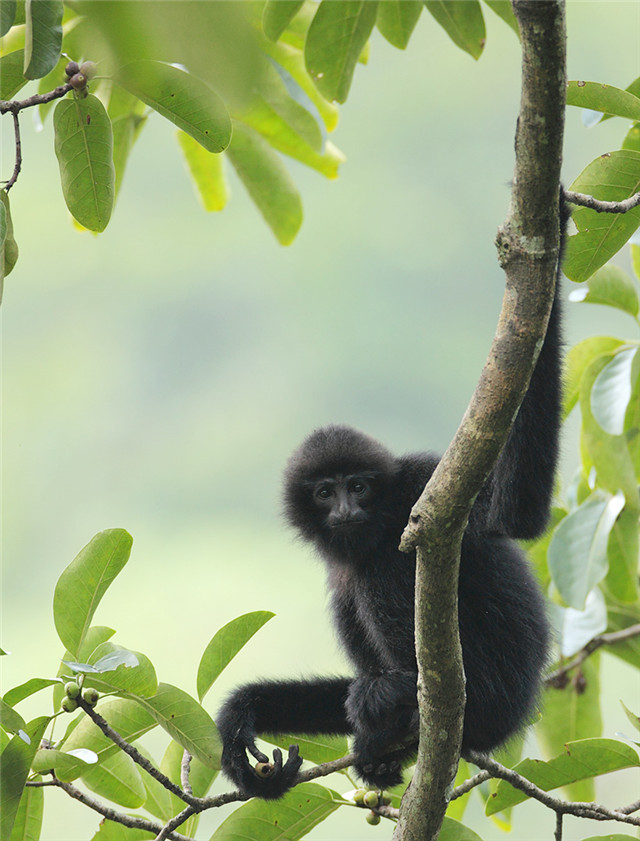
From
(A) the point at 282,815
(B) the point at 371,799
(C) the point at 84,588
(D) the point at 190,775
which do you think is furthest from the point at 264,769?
(C) the point at 84,588

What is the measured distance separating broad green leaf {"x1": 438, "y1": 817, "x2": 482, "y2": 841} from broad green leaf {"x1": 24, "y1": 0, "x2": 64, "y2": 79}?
2.65 m

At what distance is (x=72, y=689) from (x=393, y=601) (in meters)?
1.42

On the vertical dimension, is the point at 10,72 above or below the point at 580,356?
above

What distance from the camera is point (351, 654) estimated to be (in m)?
4.60

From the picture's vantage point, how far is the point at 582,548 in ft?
13.6

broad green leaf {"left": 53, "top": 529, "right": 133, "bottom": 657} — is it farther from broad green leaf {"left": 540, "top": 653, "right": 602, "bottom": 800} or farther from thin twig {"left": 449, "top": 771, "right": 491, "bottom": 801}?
broad green leaf {"left": 540, "top": 653, "right": 602, "bottom": 800}

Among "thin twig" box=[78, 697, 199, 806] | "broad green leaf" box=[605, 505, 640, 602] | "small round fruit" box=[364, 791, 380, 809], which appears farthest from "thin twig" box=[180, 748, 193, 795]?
"broad green leaf" box=[605, 505, 640, 602]

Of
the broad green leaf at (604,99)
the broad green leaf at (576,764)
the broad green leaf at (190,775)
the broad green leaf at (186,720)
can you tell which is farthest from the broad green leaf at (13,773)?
the broad green leaf at (604,99)

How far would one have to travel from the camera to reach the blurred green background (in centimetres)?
1742

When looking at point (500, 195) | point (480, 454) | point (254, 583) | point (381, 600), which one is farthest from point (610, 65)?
point (480, 454)

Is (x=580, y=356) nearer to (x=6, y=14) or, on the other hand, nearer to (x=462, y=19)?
(x=462, y=19)

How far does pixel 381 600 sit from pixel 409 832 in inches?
41.7

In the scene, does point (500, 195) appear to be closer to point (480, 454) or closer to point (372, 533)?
point (372, 533)

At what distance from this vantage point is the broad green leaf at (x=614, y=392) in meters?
3.68
